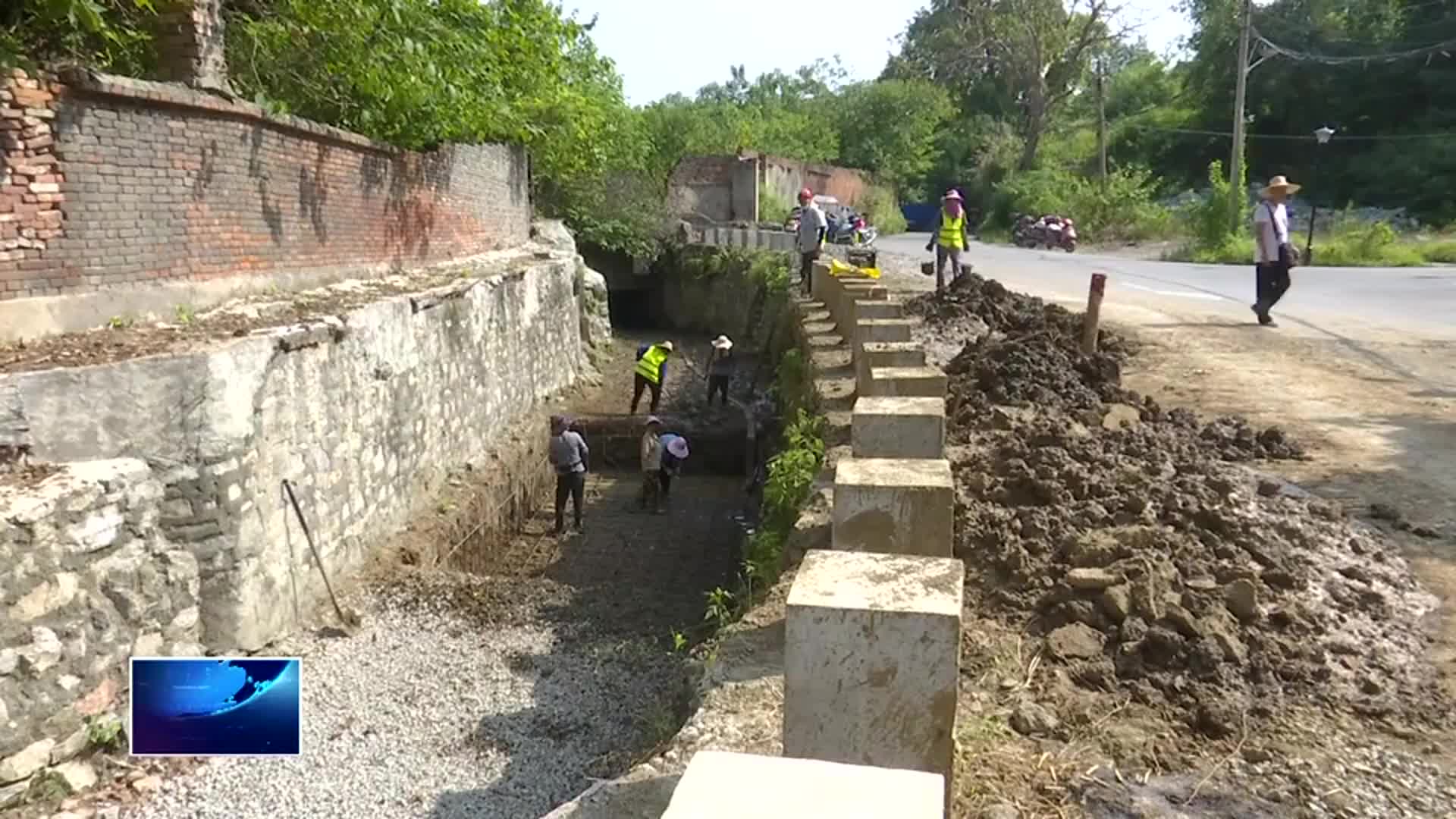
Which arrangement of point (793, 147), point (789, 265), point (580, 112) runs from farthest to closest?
point (793, 147)
point (580, 112)
point (789, 265)

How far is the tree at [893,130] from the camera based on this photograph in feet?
137

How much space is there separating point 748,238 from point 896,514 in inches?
764

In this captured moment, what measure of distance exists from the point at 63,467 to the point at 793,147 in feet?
108

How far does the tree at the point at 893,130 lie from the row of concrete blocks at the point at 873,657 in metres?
37.9

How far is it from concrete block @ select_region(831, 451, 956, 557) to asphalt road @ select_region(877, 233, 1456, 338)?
30.5 feet

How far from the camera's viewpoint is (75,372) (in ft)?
18.9

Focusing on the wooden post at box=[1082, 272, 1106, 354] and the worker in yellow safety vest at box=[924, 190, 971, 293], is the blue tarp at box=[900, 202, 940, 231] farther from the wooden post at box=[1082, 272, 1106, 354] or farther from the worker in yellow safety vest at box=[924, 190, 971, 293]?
the wooden post at box=[1082, 272, 1106, 354]

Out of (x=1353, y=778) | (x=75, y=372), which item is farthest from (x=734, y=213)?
(x=1353, y=778)

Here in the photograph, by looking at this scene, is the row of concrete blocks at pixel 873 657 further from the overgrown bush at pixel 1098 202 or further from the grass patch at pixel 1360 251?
the overgrown bush at pixel 1098 202

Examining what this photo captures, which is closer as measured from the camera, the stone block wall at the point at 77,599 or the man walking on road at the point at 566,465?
the stone block wall at the point at 77,599

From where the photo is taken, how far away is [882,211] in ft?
125

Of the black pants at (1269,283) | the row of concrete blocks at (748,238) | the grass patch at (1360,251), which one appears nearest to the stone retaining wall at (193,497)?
the black pants at (1269,283)

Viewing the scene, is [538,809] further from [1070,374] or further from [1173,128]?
[1173,128]

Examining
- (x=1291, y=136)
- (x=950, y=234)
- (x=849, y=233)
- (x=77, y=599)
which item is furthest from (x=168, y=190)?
(x=1291, y=136)
